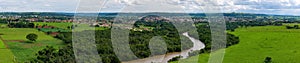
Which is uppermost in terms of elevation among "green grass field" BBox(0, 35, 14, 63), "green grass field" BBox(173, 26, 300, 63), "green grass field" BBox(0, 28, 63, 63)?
"green grass field" BBox(0, 35, 14, 63)

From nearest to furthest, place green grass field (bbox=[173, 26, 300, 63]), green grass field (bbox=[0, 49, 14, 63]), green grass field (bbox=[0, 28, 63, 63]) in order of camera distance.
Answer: green grass field (bbox=[0, 49, 14, 63]) < green grass field (bbox=[0, 28, 63, 63]) < green grass field (bbox=[173, 26, 300, 63])

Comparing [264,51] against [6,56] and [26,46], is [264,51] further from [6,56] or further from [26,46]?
[6,56]

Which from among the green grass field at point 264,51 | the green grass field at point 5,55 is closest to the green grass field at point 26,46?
the green grass field at point 5,55

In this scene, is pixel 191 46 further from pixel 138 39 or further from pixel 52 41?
pixel 52 41

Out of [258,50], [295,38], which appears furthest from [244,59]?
[295,38]

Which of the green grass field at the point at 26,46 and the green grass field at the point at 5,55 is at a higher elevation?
the green grass field at the point at 5,55

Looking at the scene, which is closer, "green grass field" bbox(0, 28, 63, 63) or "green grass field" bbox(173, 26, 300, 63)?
"green grass field" bbox(0, 28, 63, 63)

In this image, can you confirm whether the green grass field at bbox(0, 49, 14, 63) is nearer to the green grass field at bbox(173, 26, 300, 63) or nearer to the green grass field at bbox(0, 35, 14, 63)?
the green grass field at bbox(0, 35, 14, 63)

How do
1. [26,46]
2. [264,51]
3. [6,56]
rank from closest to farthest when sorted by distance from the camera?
1. [6,56]
2. [264,51]
3. [26,46]

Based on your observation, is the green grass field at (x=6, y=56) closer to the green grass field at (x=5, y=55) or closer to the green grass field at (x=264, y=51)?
the green grass field at (x=5, y=55)

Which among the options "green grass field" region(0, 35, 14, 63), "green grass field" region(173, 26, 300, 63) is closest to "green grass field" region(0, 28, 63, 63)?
"green grass field" region(0, 35, 14, 63)

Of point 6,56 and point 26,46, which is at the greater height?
point 6,56

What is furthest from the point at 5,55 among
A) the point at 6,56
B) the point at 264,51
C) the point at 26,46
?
the point at 264,51
